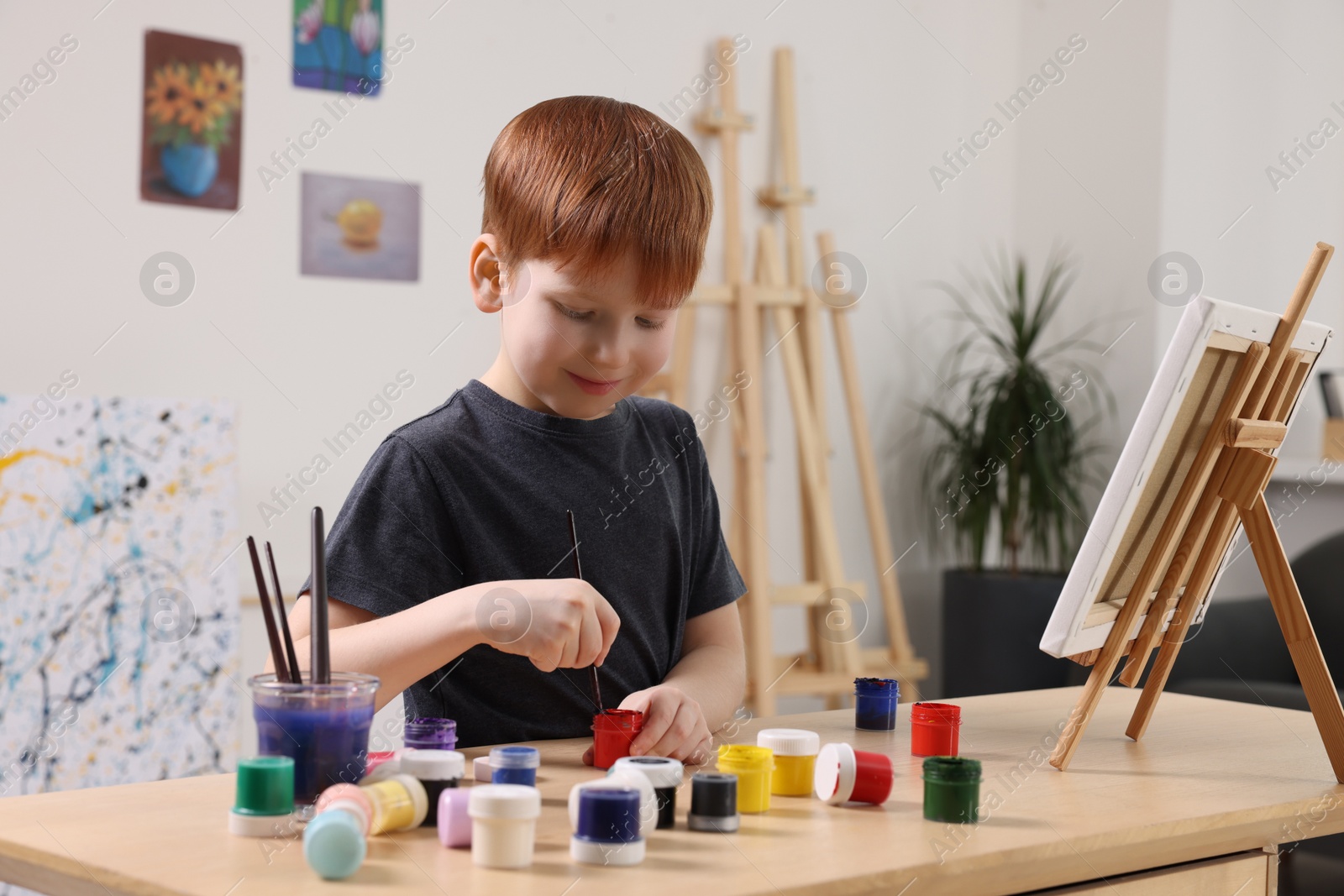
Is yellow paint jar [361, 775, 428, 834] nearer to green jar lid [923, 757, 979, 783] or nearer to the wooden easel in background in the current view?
green jar lid [923, 757, 979, 783]

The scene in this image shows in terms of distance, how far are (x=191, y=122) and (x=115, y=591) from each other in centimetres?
95

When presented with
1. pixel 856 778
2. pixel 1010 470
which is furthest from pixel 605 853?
pixel 1010 470

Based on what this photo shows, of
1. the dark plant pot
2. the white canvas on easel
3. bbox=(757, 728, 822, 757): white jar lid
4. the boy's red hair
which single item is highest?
the boy's red hair

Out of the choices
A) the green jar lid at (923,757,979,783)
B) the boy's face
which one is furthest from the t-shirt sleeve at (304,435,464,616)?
the green jar lid at (923,757,979,783)

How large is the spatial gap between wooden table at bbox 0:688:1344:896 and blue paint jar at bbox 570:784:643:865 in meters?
0.01

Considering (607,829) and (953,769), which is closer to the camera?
(607,829)

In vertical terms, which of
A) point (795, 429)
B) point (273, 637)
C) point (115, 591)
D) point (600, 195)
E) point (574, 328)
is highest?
point (600, 195)

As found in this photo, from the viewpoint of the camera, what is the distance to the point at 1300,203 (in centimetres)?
370

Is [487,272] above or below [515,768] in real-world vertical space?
above

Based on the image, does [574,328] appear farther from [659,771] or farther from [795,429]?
[795,429]

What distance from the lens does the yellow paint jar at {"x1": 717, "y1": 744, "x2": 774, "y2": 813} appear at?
92cm

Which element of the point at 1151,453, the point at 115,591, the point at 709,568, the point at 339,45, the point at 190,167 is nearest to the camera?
the point at 1151,453

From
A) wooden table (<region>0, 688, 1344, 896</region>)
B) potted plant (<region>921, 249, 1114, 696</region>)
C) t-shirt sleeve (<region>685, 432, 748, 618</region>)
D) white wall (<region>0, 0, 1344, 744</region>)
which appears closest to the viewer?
wooden table (<region>0, 688, 1344, 896</region>)

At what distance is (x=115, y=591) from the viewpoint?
7.96 feet
